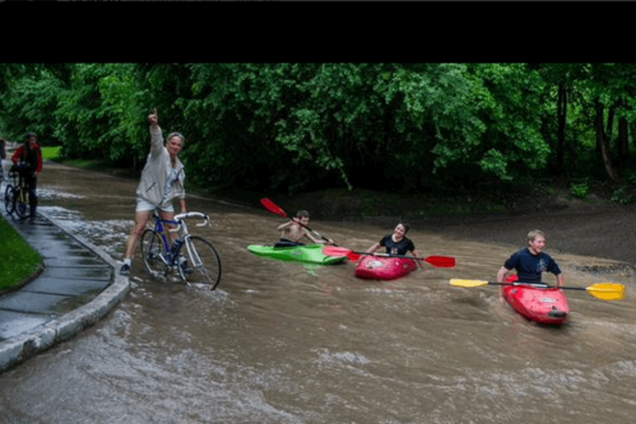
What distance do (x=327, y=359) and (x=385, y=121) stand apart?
14.8 m

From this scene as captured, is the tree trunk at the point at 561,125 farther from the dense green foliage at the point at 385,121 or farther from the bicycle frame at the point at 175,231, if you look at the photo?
the bicycle frame at the point at 175,231

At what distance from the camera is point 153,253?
31.6 feet

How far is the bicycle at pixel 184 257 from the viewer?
8.91 metres

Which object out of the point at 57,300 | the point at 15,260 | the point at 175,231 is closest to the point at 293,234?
the point at 175,231

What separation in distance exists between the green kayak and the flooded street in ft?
2.42

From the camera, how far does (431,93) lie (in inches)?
687

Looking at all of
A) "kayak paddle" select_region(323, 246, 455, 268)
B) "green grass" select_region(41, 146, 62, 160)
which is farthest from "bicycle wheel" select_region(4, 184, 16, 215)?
"green grass" select_region(41, 146, 62, 160)

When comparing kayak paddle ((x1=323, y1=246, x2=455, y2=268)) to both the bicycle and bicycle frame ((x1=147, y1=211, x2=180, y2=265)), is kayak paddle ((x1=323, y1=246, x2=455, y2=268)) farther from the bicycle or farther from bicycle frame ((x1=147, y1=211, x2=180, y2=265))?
bicycle frame ((x1=147, y1=211, x2=180, y2=265))

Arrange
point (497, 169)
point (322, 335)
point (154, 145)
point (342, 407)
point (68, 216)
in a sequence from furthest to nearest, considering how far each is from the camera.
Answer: point (497, 169), point (68, 216), point (154, 145), point (322, 335), point (342, 407)

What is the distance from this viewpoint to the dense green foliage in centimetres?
1852

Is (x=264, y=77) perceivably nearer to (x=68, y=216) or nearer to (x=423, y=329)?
(x=68, y=216)

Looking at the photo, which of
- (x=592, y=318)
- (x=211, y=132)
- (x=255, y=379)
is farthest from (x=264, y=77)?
(x=255, y=379)

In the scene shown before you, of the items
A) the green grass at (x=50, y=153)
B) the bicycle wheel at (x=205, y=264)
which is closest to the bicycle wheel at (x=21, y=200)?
the bicycle wheel at (x=205, y=264)

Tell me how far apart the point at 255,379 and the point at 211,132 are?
17322mm
